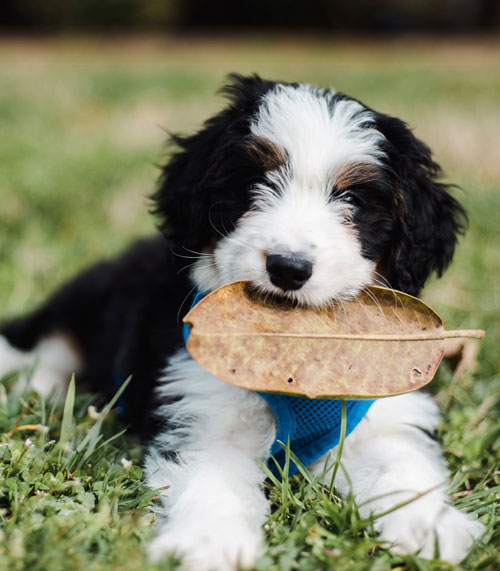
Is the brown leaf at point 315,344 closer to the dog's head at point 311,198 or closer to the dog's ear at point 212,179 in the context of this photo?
the dog's head at point 311,198

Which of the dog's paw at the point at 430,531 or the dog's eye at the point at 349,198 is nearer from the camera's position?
the dog's paw at the point at 430,531

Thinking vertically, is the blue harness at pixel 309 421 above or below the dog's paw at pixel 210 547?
above

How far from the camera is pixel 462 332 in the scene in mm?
2301

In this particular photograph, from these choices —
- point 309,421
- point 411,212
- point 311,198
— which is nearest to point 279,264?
point 311,198

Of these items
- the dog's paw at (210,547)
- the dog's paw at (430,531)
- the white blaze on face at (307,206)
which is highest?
the white blaze on face at (307,206)

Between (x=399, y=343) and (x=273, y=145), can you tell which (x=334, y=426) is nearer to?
(x=399, y=343)

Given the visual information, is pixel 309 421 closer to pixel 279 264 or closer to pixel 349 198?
pixel 279 264

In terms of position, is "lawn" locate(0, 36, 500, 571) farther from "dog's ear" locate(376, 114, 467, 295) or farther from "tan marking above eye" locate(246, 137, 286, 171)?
"tan marking above eye" locate(246, 137, 286, 171)

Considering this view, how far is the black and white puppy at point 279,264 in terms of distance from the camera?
7.60 ft

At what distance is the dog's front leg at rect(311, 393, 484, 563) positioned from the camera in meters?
2.19

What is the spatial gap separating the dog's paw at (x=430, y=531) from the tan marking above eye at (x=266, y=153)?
140cm

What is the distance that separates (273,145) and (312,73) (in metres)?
16.6

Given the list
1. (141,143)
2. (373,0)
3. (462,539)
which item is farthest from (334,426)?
(373,0)

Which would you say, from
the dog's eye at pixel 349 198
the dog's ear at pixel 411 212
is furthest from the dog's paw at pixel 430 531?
the dog's eye at pixel 349 198
